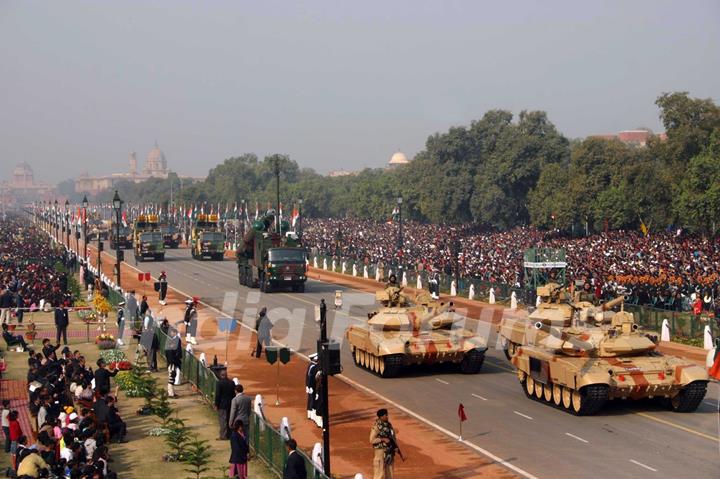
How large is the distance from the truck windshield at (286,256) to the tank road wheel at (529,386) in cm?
2820

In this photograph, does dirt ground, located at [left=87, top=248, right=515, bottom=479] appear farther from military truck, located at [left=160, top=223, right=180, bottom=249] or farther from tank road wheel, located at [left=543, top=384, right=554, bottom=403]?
military truck, located at [left=160, top=223, right=180, bottom=249]

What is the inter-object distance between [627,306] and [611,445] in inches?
695

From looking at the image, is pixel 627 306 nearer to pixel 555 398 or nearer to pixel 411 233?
pixel 555 398

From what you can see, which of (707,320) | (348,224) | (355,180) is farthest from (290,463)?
(355,180)

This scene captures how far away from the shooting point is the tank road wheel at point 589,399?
21625mm

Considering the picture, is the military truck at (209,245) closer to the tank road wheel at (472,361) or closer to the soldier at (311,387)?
the tank road wheel at (472,361)

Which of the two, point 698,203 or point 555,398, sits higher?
point 698,203

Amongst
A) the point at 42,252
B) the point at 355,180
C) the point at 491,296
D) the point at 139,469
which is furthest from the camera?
the point at 355,180

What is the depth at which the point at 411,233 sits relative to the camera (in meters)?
86.9

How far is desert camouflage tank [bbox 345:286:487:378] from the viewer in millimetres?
27125

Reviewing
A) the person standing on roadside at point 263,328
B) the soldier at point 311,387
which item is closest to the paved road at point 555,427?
the soldier at point 311,387

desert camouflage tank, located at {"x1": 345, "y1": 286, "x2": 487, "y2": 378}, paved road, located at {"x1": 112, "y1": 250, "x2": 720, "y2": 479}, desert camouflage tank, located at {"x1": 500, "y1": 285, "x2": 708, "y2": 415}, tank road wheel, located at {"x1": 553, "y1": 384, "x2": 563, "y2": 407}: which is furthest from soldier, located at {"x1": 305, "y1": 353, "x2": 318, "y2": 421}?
tank road wheel, located at {"x1": 553, "y1": 384, "x2": 563, "y2": 407}

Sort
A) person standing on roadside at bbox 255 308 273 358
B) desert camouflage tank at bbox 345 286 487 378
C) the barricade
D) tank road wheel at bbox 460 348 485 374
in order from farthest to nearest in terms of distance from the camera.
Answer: person standing on roadside at bbox 255 308 273 358 < tank road wheel at bbox 460 348 485 374 < desert camouflage tank at bbox 345 286 487 378 < the barricade

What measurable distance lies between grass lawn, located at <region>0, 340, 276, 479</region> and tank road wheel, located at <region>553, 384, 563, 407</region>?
8003 millimetres
